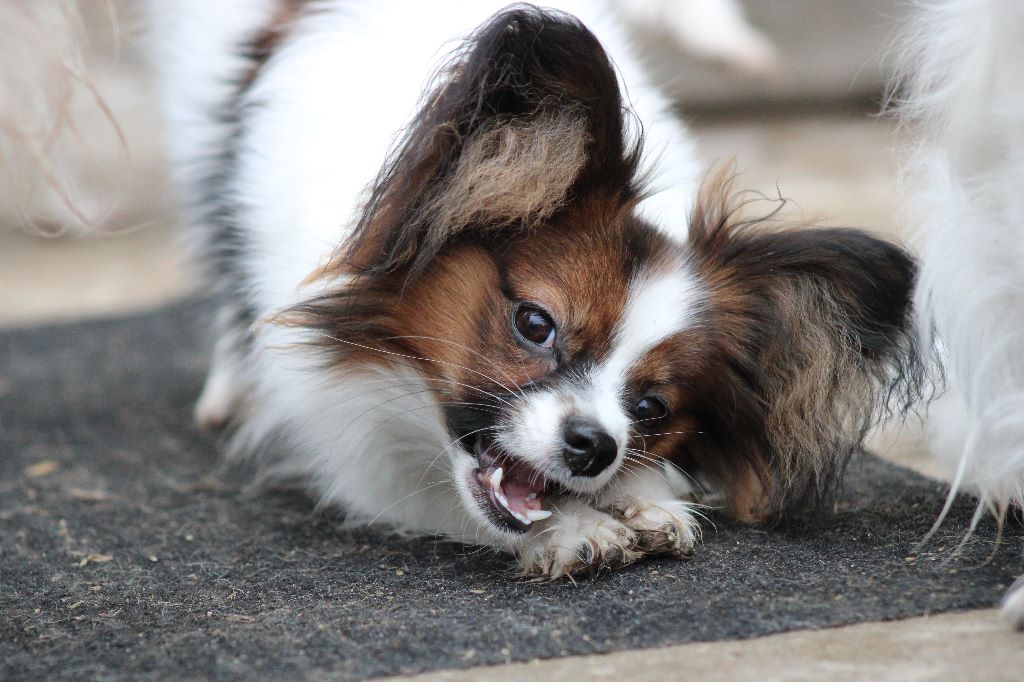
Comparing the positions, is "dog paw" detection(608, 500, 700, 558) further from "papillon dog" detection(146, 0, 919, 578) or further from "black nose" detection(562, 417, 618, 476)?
"black nose" detection(562, 417, 618, 476)

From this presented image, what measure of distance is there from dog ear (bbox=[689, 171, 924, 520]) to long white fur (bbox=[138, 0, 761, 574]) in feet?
0.63

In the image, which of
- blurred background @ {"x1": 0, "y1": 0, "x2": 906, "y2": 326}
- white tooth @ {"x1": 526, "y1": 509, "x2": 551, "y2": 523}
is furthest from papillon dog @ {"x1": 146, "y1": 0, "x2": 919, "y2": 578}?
blurred background @ {"x1": 0, "y1": 0, "x2": 906, "y2": 326}

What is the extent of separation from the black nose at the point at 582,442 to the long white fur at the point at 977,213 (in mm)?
675

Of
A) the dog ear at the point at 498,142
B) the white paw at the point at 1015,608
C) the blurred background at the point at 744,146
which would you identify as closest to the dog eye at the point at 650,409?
the dog ear at the point at 498,142

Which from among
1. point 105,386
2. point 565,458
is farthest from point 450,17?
point 105,386

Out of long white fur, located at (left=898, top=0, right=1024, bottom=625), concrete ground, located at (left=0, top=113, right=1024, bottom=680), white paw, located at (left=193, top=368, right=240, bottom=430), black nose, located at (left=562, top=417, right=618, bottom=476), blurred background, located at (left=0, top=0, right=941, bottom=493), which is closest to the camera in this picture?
concrete ground, located at (left=0, top=113, right=1024, bottom=680)

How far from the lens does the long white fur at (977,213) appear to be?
A: 6.26 ft

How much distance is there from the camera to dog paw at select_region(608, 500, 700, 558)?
218cm

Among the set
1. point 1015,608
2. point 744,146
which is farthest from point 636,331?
point 744,146

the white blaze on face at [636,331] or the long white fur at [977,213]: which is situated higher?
the long white fur at [977,213]

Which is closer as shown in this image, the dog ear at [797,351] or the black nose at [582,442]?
the black nose at [582,442]

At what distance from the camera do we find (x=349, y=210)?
253 centimetres

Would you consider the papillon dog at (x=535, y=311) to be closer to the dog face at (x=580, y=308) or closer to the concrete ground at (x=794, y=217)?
the dog face at (x=580, y=308)

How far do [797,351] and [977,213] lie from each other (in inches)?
20.8
